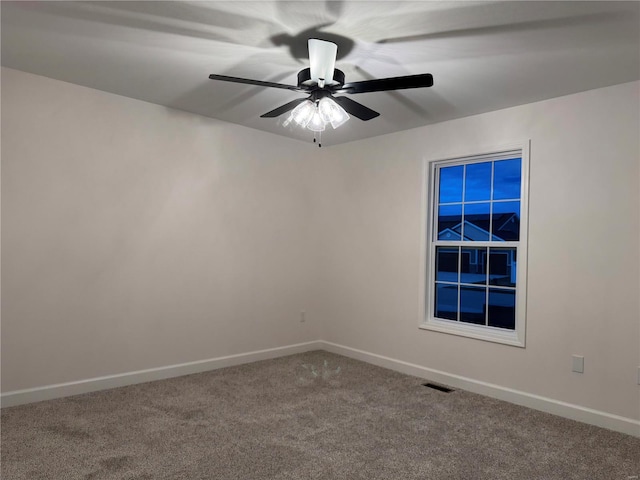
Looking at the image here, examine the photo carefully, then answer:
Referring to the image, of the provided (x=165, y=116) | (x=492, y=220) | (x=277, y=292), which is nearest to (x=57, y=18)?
(x=165, y=116)

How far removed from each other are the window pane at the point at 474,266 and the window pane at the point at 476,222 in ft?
0.37

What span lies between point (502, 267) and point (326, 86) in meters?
2.34

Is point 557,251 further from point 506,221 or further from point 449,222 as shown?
point 449,222

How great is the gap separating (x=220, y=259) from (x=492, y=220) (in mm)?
2625

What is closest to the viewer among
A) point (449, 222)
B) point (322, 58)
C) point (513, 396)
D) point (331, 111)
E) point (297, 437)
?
point (322, 58)

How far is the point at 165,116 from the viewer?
404 centimetres

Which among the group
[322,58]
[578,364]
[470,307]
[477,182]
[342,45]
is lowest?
[578,364]

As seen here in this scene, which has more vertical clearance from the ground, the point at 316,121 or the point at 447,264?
the point at 316,121

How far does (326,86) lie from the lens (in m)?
2.66

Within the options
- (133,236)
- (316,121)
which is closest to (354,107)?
(316,121)

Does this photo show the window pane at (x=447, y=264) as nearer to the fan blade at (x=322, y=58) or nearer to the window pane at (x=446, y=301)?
the window pane at (x=446, y=301)

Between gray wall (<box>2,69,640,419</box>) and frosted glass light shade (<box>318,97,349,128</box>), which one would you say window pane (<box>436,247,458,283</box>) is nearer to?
gray wall (<box>2,69,640,419</box>)

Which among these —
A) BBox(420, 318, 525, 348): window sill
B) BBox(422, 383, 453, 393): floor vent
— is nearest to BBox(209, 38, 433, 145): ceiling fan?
BBox(420, 318, 525, 348): window sill

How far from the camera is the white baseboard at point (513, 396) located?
312 centimetres
